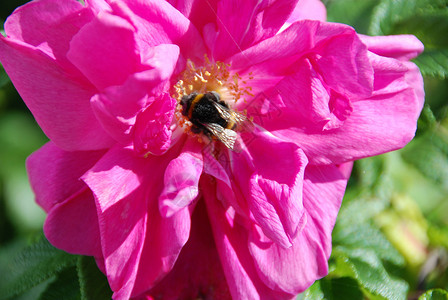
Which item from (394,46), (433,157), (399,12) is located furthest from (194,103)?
(433,157)

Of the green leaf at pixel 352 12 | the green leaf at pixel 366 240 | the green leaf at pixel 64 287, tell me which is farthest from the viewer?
the green leaf at pixel 352 12

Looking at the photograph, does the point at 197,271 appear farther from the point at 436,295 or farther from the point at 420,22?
the point at 420,22

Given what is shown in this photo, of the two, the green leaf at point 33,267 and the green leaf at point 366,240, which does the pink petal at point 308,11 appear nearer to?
the green leaf at point 366,240

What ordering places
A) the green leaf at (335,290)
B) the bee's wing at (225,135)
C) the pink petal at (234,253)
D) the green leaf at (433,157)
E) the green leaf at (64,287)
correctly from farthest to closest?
the green leaf at (433,157), the green leaf at (64,287), the green leaf at (335,290), the bee's wing at (225,135), the pink petal at (234,253)

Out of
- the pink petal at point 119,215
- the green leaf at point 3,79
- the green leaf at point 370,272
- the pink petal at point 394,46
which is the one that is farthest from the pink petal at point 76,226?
the pink petal at point 394,46

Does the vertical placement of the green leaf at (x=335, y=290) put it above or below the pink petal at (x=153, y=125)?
below

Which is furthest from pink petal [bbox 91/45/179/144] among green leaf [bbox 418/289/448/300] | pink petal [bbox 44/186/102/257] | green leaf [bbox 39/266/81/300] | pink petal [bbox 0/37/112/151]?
green leaf [bbox 418/289/448/300]

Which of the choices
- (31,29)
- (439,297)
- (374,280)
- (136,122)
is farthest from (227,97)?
(439,297)
